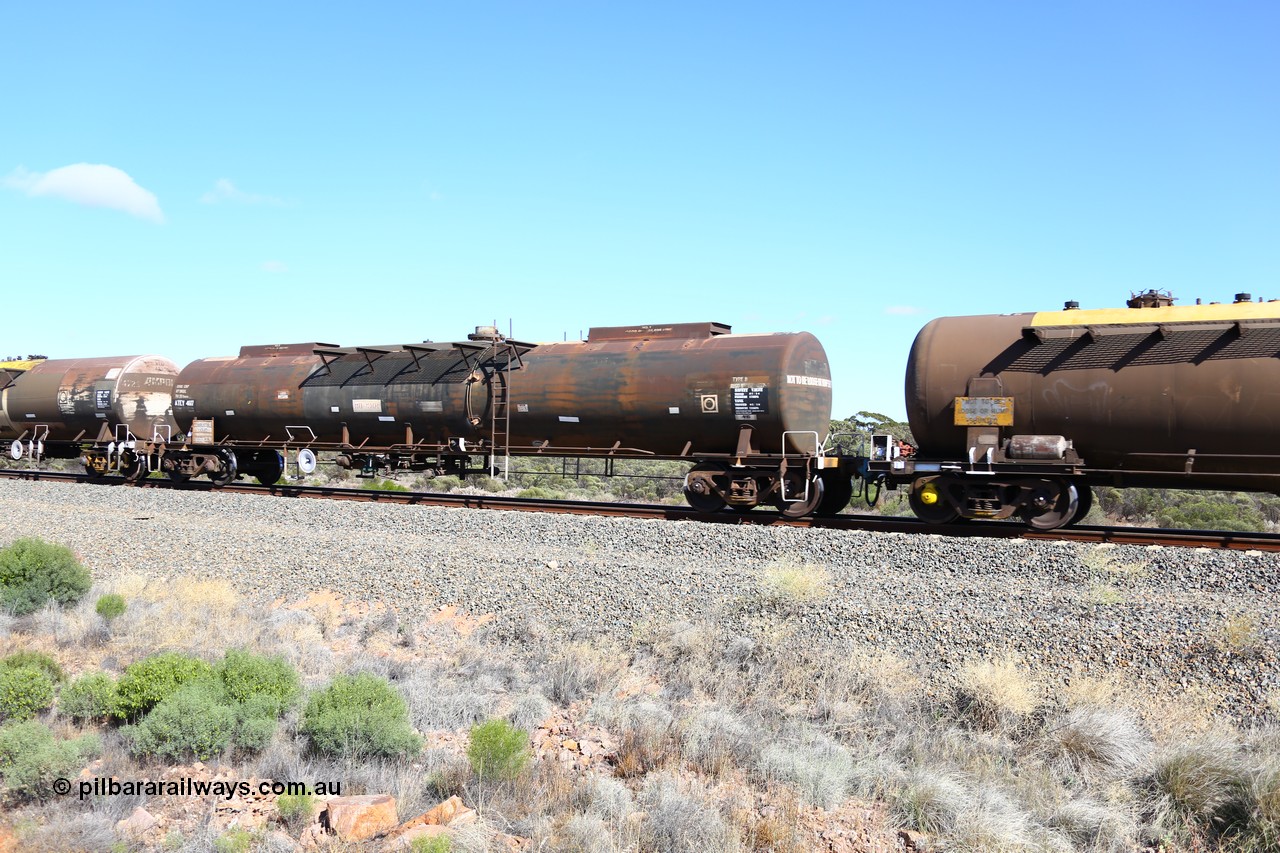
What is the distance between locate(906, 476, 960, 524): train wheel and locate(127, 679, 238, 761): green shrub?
11.6 m

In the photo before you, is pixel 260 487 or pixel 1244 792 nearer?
pixel 1244 792

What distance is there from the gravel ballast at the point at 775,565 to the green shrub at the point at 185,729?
3967 mm

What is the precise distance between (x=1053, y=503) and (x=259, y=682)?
11872 millimetres

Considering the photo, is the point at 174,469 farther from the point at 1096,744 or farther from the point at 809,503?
the point at 1096,744

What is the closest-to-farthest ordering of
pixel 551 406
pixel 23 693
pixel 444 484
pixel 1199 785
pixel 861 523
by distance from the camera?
1. pixel 1199 785
2. pixel 23 693
3. pixel 861 523
4. pixel 551 406
5. pixel 444 484

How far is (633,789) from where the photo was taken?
669 centimetres

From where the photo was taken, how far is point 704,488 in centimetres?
1814

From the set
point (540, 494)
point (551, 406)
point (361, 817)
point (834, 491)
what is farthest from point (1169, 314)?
point (540, 494)

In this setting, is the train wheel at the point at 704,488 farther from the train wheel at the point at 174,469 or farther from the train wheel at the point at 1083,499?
the train wheel at the point at 174,469

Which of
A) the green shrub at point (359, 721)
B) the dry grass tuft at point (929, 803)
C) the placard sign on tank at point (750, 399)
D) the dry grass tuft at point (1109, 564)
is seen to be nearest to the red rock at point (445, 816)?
the green shrub at point (359, 721)

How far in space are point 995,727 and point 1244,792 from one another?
1834mm

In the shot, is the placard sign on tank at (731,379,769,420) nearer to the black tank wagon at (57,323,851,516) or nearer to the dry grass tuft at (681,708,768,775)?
the black tank wagon at (57,323,851,516)

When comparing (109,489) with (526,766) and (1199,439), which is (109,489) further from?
(1199,439)

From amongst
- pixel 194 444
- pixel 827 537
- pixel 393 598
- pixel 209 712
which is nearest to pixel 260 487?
pixel 194 444
